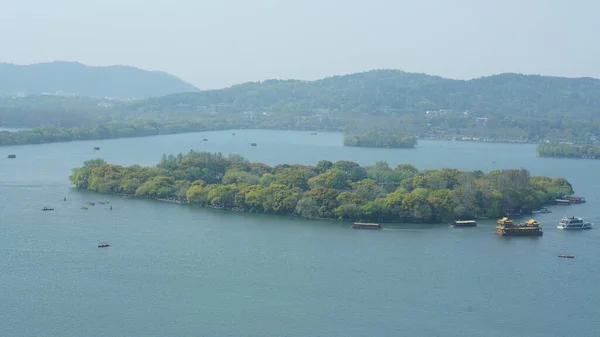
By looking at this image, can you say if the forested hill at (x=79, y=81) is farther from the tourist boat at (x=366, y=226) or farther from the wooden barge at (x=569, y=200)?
the tourist boat at (x=366, y=226)

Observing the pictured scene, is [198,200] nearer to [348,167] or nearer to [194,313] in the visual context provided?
[348,167]

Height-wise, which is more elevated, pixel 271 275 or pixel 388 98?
pixel 388 98

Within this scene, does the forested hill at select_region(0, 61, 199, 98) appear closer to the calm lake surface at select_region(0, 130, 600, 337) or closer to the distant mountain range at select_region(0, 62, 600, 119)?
the distant mountain range at select_region(0, 62, 600, 119)

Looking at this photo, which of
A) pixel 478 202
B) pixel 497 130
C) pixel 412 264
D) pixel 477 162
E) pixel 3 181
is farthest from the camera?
pixel 497 130

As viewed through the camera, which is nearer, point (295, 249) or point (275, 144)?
point (295, 249)

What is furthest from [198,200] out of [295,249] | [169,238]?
[295,249]

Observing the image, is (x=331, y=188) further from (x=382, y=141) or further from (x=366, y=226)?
(x=382, y=141)

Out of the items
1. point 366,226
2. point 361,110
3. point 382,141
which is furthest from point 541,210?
point 361,110
